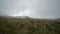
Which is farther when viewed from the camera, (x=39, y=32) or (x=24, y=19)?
(x=24, y=19)

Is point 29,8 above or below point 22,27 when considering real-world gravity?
above

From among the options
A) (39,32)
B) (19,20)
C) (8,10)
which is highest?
(8,10)

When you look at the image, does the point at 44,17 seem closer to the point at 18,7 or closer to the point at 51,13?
the point at 51,13

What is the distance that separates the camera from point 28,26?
3.01 ft

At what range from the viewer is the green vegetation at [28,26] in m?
0.87

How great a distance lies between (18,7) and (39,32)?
0.41 m

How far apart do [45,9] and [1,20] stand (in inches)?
21.5

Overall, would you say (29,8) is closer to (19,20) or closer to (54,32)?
(19,20)

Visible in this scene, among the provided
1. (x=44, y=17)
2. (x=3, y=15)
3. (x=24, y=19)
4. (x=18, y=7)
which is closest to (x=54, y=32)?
(x=44, y=17)

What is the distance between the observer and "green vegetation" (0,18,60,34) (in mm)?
871

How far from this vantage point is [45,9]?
107cm

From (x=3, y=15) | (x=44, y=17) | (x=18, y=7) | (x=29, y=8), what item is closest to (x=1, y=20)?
(x=3, y=15)

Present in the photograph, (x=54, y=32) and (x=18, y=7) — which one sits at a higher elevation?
(x=18, y=7)

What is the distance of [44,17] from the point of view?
1.08 meters
